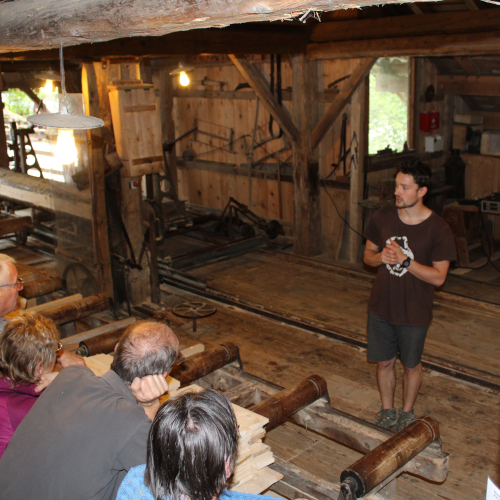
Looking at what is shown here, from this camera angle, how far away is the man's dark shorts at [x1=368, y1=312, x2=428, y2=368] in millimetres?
3393

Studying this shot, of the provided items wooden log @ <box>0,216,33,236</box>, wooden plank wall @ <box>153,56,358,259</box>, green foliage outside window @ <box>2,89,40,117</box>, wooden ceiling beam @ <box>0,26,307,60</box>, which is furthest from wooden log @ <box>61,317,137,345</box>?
green foliage outside window @ <box>2,89,40,117</box>

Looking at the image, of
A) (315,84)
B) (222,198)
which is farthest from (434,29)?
(222,198)

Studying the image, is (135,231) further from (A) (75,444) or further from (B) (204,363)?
(A) (75,444)

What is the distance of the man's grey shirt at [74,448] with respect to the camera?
5.81ft

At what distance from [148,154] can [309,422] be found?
349 cm

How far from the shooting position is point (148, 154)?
5.66 meters

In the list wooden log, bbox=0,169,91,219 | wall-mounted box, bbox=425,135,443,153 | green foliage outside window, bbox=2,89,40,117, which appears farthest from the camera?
green foliage outside window, bbox=2,89,40,117

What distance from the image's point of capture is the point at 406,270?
3334mm

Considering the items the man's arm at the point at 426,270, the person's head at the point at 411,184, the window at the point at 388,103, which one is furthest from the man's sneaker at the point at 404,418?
the window at the point at 388,103

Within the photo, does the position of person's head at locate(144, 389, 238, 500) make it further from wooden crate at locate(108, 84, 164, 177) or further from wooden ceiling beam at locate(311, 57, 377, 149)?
wooden ceiling beam at locate(311, 57, 377, 149)

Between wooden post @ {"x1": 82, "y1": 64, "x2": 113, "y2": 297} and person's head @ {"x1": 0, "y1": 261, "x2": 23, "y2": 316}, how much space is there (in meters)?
2.46

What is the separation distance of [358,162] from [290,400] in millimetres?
5066

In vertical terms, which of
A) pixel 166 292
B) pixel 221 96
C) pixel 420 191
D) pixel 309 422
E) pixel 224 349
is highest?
pixel 221 96

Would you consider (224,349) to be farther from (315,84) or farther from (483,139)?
(483,139)
